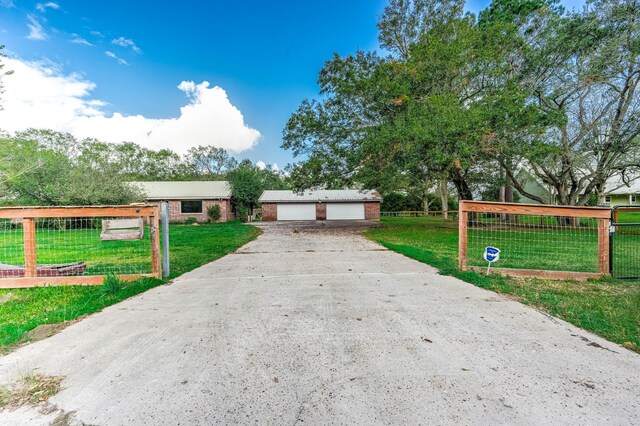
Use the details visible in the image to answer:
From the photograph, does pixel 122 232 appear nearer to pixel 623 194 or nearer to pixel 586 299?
pixel 586 299

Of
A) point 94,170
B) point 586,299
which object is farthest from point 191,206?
point 586,299

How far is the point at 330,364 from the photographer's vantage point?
2230 millimetres

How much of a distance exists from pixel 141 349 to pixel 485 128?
11674 millimetres

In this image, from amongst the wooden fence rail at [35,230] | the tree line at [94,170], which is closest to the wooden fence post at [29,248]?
the wooden fence rail at [35,230]

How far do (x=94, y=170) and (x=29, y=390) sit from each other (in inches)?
858

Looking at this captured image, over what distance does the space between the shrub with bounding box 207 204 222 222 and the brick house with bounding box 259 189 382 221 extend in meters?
4.53

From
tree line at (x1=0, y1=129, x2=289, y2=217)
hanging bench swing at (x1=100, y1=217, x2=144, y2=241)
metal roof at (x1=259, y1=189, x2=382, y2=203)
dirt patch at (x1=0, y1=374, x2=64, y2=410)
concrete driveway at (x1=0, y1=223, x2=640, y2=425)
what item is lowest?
concrete driveway at (x1=0, y1=223, x2=640, y2=425)

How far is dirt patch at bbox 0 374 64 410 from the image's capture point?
71.7 inches

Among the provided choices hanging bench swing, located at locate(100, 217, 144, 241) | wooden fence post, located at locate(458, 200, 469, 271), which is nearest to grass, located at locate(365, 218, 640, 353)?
wooden fence post, located at locate(458, 200, 469, 271)

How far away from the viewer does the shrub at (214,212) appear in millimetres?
23422

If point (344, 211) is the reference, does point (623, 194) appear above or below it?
above

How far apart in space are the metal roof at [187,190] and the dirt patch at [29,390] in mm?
22474

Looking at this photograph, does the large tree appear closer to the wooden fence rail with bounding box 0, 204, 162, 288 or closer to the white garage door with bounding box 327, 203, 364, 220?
the wooden fence rail with bounding box 0, 204, 162, 288

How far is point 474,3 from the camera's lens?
51.6 feet
